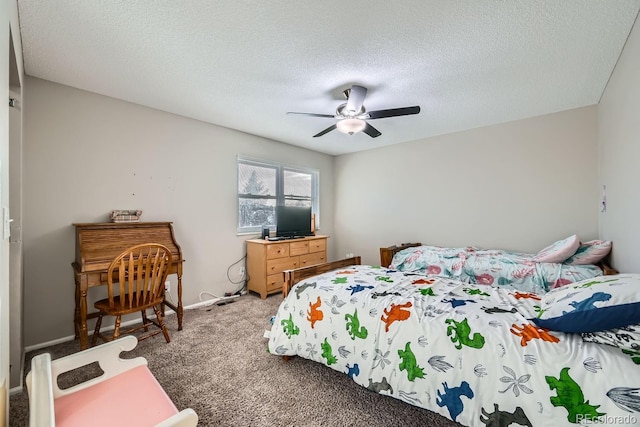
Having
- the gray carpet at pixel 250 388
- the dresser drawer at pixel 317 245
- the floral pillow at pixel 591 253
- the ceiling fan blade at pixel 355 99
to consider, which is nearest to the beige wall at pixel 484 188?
the floral pillow at pixel 591 253

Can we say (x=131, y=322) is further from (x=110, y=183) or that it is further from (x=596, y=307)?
(x=596, y=307)

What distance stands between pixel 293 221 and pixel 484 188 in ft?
9.27

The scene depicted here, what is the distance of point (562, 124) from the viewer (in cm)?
313

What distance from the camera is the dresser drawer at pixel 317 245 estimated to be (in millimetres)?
4303

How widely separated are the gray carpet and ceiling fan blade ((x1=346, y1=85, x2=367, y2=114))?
2264 mm

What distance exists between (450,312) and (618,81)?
2.41m

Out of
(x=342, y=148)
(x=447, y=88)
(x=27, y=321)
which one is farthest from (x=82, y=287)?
(x=342, y=148)

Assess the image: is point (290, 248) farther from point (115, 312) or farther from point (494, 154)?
point (494, 154)

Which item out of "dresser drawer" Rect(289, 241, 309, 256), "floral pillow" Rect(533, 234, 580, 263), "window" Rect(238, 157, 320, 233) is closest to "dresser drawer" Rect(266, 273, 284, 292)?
"dresser drawer" Rect(289, 241, 309, 256)

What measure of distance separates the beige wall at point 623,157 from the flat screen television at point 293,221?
11.6ft

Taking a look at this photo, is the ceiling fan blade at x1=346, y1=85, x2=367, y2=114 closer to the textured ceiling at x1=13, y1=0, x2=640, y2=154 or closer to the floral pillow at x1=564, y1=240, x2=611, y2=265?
the textured ceiling at x1=13, y1=0, x2=640, y2=154

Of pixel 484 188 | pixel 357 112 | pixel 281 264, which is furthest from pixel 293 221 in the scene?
pixel 484 188

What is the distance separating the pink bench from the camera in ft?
3.03

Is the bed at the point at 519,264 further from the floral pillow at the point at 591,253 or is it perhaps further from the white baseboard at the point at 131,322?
the white baseboard at the point at 131,322
